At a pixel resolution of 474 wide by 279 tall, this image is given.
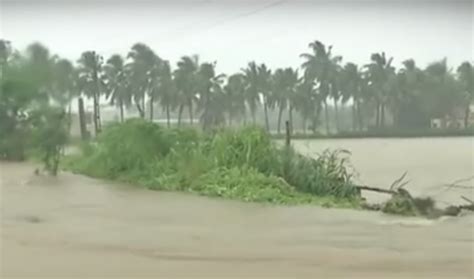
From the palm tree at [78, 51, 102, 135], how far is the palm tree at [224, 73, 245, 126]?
162cm

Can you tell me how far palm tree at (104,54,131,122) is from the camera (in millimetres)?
10742

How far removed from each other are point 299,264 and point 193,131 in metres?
5.38

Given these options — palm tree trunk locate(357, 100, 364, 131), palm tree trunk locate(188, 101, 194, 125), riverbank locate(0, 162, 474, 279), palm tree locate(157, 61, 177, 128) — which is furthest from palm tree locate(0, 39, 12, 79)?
palm tree trunk locate(357, 100, 364, 131)

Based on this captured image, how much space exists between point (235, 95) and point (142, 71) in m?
1.22

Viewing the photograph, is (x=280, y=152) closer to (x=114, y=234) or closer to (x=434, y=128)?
(x=434, y=128)

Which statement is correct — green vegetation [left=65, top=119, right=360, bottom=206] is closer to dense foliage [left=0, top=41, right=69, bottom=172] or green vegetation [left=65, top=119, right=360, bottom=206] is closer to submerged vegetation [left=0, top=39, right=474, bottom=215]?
submerged vegetation [left=0, top=39, right=474, bottom=215]

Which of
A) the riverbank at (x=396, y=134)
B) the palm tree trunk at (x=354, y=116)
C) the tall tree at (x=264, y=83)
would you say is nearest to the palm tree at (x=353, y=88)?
the palm tree trunk at (x=354, y=116)

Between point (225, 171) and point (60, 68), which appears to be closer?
point (60, 68)

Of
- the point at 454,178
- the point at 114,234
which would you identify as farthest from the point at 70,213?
the point at 454,178

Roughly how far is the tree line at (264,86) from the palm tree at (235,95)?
1 centimetres

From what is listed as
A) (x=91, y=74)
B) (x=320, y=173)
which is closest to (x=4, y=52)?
(x=91, y=74)

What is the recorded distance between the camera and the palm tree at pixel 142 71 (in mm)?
10797

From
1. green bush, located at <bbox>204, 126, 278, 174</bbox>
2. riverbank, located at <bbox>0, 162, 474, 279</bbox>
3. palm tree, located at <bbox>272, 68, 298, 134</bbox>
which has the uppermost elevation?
palm tree, located at <bbox>272, 68, 298, 134</bbox>

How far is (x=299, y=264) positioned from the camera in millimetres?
7227
